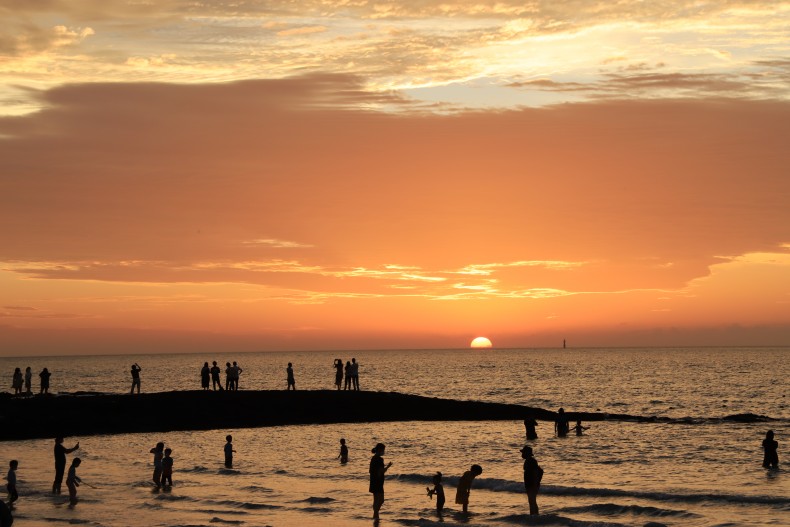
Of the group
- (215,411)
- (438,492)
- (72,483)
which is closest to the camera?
(438,492)

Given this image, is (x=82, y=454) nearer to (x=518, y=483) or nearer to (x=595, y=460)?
(x=518, y=483)

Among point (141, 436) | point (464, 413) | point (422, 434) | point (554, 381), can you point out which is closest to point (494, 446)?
point (422, 434)

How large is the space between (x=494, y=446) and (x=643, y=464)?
315 inches

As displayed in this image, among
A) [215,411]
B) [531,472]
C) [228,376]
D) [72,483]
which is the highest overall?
[228,376]

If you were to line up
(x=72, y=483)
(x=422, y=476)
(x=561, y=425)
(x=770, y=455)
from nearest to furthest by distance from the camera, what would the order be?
(x=72, y=483) < (x=422, y=476) < (x=770, y=455) < (x=561, y=425)

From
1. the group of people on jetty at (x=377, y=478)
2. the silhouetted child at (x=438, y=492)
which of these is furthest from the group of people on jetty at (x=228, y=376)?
the silhouetted child at (x=438, y=492)

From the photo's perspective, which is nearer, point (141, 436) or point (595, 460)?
point (595, 460)

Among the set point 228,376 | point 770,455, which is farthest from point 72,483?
point 770,455

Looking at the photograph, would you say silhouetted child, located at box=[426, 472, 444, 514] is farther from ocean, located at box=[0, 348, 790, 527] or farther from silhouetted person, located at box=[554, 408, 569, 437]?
silhouetted person, located at box=[554, 408, 569, 437]

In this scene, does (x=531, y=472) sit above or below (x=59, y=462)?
below

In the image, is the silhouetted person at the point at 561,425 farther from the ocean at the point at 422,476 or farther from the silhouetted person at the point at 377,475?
the silhouetted person at the point at 377,475

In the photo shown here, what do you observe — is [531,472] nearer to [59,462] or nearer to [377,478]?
[377,478]

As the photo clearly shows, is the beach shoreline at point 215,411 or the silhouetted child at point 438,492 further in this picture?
the beach shoreline at point 215,411

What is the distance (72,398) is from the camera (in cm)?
5525
